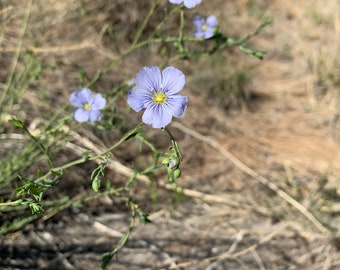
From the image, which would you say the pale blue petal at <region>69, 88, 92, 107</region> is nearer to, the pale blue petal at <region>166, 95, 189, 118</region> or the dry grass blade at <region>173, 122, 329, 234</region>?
the pale blue petal at <region>166, 95, 189, 118</region>

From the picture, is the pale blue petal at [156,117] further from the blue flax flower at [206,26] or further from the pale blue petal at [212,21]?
the pale blue petal at [212,21]

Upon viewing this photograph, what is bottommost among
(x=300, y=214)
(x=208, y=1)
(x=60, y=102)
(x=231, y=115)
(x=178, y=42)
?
(x=300, y=214)

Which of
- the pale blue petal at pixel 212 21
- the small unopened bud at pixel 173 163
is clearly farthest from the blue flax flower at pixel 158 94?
the pale blue petal at pixel 212 21

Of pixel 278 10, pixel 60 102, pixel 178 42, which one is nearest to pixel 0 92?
pixel 60 102

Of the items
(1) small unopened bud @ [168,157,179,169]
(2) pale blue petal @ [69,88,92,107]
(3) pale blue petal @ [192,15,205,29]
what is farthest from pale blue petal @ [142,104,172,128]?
(3) pale blue petal @ [192,15,205,29]

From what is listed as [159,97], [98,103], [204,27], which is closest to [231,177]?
[204,27]

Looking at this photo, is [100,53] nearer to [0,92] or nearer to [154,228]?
[0,92]

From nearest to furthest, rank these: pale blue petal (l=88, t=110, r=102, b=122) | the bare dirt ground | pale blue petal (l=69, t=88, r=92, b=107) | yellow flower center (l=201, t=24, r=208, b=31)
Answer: pale blue petal (l=88, t=110, r=102, b=122) < pale blue petal (l=69, t=88, r=92, b=107) < the bare dirt ground < yellow flower center (l=201, t=24, r=208, b=31)

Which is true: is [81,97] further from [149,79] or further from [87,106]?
[149,79]
